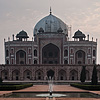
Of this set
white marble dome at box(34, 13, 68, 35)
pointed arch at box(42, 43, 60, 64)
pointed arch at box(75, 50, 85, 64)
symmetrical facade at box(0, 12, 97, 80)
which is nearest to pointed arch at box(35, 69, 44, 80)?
symmetrical facade at box(0, 12, 97, 80)

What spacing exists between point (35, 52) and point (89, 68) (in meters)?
14.2

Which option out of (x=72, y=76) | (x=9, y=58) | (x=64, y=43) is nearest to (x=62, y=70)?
(x=72, y=76)

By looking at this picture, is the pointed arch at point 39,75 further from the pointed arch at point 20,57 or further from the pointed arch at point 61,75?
the pointed arch at point 20,57

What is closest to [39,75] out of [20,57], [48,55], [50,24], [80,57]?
[20,57]

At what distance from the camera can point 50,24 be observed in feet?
199

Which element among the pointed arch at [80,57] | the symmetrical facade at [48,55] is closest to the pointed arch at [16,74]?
the symmetrical facade at [48,55]

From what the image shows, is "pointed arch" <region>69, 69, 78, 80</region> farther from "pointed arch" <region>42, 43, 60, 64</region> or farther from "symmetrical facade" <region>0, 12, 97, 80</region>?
"pointed arch" <region>42, 43, 60, 64</region>

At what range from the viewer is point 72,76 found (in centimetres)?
4691

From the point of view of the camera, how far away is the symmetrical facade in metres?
45.9

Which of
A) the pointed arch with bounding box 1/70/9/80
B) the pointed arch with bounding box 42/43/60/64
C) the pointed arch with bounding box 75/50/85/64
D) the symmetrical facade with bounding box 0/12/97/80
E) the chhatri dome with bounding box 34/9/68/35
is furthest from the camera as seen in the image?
the chhatri dome with bounding box 34/9/68/35

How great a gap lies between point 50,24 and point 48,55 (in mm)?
8443

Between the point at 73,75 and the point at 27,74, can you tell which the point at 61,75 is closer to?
the point at 73,75

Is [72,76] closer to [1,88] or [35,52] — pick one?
[35,52]

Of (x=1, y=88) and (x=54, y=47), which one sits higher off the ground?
(x=54, y=47)
